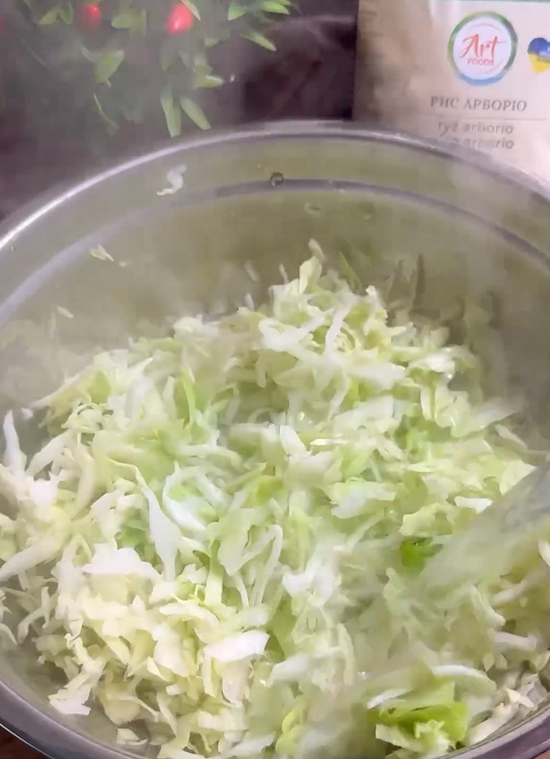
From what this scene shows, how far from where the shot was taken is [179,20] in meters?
0.84

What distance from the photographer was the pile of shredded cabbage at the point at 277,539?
0.62 metres

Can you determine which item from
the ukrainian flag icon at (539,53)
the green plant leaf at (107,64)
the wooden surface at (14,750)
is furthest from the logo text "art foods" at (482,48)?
the wooden surface at (14,750)

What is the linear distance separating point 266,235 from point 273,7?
0.77ft

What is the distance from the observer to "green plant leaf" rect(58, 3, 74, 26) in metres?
0.83

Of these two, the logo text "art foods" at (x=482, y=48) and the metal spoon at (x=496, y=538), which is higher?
the logo text "art foods" at (x=482, y=48)

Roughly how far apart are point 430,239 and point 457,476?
9.6 inches

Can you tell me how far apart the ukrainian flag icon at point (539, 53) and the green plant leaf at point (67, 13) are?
46cm

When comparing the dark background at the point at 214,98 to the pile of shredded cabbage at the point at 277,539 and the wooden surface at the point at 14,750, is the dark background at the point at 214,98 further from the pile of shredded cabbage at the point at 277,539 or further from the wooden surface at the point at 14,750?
the wooden surface at the point at 14,750

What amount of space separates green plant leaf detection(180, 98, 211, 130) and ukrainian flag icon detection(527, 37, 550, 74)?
0.34m

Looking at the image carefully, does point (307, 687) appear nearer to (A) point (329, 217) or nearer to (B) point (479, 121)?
(A) point (329, 217)

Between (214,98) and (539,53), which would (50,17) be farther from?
(539,53)

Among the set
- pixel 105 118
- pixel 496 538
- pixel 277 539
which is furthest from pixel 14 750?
pixel 105 118

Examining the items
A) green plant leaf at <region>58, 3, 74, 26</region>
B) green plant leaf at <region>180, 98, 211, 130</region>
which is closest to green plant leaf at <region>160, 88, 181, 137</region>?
green plant leaf at <region>180, 98, 211, 130</region>

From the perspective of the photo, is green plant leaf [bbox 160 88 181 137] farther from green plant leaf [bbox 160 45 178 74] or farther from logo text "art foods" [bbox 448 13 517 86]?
logo text "art foods" [bbox 448 13 517 86]
